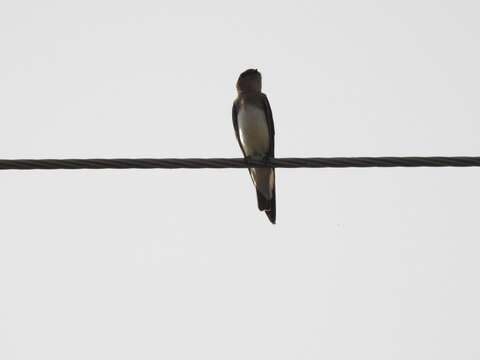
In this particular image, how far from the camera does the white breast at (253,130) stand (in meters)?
7.58

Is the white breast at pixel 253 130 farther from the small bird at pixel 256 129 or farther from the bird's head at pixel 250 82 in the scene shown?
the bird's head at pixel 250 82

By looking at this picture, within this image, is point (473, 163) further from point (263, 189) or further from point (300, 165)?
point (263, 189)

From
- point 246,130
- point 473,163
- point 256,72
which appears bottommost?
point 473,163

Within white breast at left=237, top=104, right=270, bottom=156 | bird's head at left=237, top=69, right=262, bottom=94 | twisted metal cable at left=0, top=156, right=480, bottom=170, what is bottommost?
twisted metal cable at left=0, top=156, right=480, bottom=170

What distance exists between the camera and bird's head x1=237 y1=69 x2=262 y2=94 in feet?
25.7

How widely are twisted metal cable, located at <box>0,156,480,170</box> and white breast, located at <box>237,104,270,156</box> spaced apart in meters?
3.11

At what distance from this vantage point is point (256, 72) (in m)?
7.93

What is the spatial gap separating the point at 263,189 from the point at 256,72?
1.18 meters

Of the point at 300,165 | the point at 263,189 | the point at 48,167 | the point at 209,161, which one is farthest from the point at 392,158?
the point at 263,189

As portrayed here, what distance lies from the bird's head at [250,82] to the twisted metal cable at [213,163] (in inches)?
135

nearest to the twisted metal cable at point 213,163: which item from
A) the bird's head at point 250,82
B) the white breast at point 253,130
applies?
the white breast at point 253,130

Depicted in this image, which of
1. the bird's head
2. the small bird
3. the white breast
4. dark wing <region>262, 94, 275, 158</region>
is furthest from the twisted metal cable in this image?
the bird's head

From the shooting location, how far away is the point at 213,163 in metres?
4.44

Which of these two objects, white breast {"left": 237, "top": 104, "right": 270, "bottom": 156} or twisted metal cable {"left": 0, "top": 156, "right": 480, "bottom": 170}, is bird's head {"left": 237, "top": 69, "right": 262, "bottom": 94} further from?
twisted metal cable {"left": 0, "top": 156, "right": 480, "bottom": 170}
